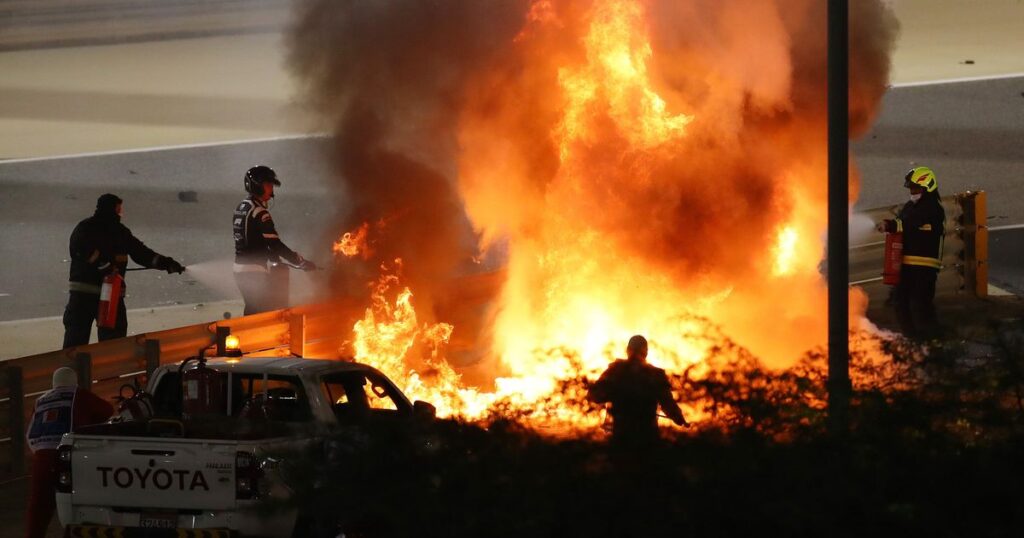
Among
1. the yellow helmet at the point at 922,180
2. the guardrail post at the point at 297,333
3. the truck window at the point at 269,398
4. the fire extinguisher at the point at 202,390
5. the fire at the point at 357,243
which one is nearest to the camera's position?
the truck window at the point at 269,398

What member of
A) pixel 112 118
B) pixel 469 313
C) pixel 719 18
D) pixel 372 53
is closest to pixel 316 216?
pixel 112 118

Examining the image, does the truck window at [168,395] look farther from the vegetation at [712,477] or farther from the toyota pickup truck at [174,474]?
the vegetation at [712,477]

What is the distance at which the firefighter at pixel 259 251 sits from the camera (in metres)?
13.8

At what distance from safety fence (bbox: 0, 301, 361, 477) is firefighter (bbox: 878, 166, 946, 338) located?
5.78 metres

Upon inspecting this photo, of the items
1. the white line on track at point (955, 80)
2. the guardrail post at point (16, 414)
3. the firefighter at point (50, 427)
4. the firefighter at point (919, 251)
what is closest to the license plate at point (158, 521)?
the firefighter at point (50, 427)

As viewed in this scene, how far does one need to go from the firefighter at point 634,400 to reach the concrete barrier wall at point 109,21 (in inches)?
A: 826

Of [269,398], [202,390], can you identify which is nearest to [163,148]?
[202,390]

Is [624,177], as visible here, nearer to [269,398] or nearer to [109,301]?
[269,398]

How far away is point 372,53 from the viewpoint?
13.3 meters

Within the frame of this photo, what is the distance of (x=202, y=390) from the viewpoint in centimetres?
859

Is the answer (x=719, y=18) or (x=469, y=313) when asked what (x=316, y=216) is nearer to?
(x=469, y=313)

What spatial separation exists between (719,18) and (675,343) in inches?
121

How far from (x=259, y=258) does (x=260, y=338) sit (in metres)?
0.96

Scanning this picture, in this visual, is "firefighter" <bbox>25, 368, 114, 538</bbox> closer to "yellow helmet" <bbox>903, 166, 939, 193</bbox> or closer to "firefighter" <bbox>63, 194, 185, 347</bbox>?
"firefighter" <bbox>63, 194, 185, 347</bbox>
